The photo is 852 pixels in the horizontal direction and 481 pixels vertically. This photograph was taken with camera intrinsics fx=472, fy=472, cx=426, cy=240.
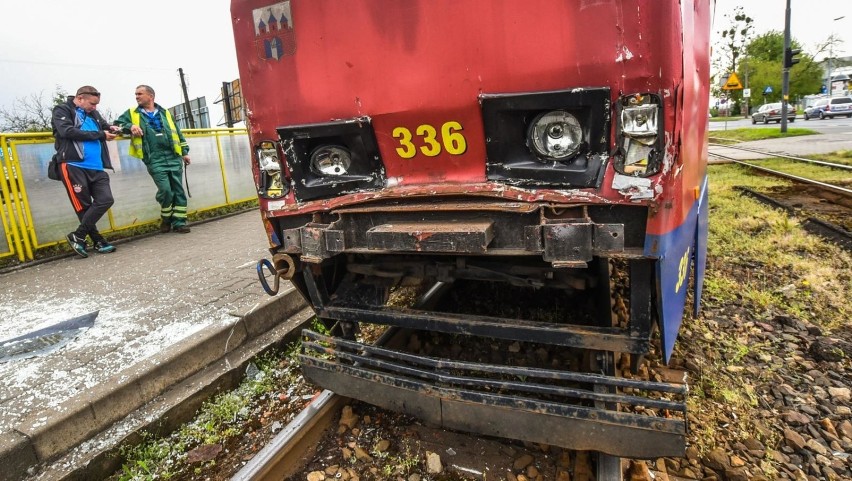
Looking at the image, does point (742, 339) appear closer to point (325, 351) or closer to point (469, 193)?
point (469, 193)

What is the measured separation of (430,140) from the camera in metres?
2.08

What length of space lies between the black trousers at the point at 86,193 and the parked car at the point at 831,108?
1724 inches

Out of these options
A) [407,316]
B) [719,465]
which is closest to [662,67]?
[407,316]

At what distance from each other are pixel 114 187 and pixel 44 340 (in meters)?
4.01

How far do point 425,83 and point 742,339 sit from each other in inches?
113

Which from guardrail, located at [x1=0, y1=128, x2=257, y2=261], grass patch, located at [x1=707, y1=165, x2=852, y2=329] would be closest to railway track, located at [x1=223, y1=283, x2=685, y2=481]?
grass patch, located at [x1=707, y1=165, x2=852, y2=329]

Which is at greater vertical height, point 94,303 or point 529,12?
point 529,12

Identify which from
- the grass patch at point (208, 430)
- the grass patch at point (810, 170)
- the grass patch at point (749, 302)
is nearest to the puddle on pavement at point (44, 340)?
the grass patch at point (208, 430)

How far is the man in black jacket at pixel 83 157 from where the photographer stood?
5.42m

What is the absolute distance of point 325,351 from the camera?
255cm

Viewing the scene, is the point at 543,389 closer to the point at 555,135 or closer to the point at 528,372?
the point at 528,372

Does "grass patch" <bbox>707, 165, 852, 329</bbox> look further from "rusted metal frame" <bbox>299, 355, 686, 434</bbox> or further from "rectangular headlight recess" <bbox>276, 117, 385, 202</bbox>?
"rectangular headlight recess" <bbox>276, 117, 385, 202</bbox>

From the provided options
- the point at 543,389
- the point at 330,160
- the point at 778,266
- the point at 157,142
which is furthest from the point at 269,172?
the point at 157,142

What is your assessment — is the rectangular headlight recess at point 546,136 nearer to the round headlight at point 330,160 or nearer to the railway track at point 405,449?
the round headlight at point 330,160
